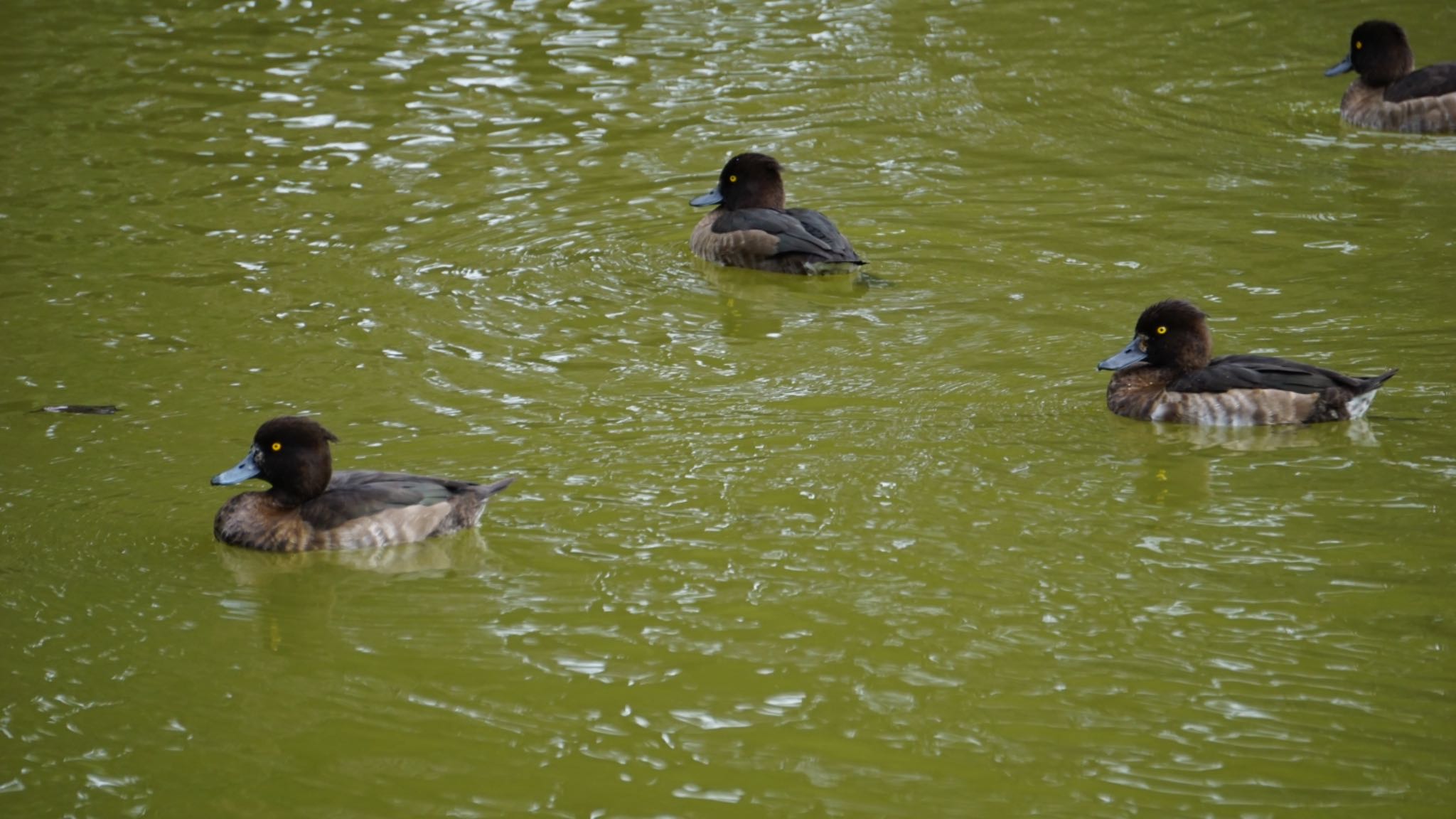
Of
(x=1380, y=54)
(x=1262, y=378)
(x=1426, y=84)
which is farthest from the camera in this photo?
(x=1380, y=54)

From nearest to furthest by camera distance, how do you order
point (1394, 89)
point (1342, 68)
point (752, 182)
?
point (752, 182) → point (1394, 89) → point (1342, 68)

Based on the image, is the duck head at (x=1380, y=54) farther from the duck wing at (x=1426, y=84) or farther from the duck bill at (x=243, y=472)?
the duck bill at (x=243, y=472)

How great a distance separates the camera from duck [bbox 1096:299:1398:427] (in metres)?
9.52

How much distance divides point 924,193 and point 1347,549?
7.08 metres

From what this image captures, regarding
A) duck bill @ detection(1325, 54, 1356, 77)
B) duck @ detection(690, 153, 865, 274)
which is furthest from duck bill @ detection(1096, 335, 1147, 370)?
duck bill @ detection(1325, 54, 1356, 77)

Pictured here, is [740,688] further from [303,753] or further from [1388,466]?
[1388,466]

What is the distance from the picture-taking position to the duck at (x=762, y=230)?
12.9 metres

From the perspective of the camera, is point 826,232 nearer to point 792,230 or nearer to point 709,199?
point 792,230

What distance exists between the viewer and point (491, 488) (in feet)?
27.8

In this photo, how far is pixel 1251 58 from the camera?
Result: 711 inches

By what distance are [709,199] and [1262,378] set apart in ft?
18.1

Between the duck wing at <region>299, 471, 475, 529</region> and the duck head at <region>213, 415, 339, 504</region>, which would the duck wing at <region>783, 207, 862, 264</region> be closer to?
the duck wing at <region>299, 471, 475, 529</region>

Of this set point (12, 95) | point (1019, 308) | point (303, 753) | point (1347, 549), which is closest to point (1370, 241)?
point (1019, 308)

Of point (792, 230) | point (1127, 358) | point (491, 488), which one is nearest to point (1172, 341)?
point (1127, 358)
